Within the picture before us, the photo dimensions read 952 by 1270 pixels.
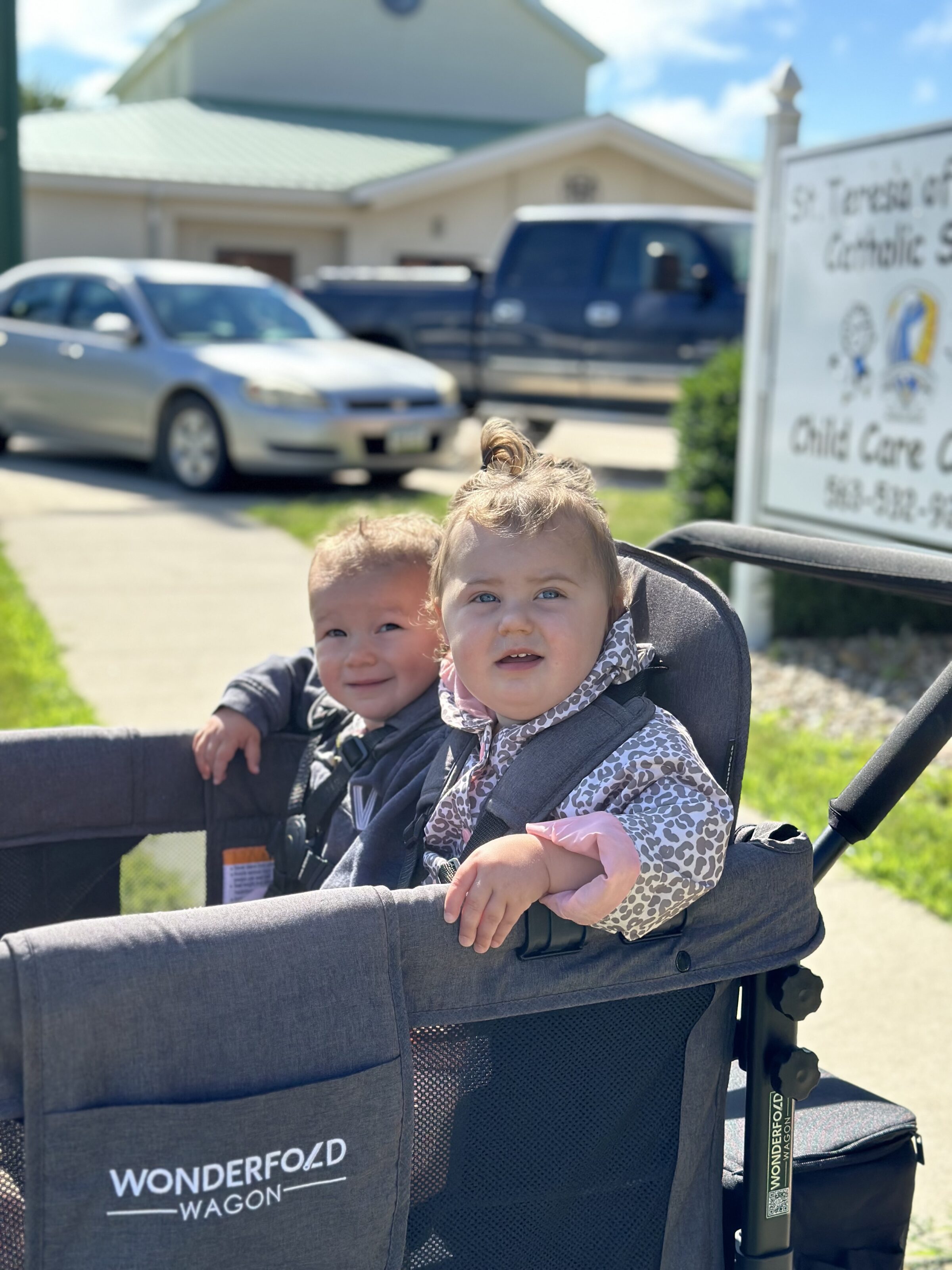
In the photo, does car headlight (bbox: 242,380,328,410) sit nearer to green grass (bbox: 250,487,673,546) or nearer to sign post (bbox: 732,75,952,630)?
green grass (bbox: 250,487,673,546)

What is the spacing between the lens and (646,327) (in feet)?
37.5

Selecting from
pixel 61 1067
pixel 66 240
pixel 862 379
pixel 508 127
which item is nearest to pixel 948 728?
pixel 61 1067

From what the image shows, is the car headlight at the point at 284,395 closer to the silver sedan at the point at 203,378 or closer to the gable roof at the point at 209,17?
the silver sedan at the point at 203,378

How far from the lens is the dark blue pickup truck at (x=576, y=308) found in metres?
11.3

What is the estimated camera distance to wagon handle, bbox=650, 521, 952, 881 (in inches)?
70.2

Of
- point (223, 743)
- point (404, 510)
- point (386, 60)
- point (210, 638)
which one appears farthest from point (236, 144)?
point (223, 743)

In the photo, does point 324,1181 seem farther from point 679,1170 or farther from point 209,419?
point 209,419

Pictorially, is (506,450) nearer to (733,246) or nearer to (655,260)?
(655,260)

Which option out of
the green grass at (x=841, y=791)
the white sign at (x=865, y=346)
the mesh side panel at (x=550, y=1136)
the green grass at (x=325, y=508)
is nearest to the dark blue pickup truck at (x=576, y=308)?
the green grass at (x=325, y=508)

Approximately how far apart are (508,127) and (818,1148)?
2512 centimetres

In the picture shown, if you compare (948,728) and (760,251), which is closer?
(948,728)

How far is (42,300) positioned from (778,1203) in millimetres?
10736

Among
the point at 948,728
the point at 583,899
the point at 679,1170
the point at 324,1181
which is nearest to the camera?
the point at 324,1181

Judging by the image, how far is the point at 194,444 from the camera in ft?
33.0
